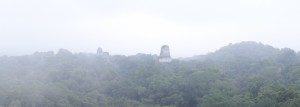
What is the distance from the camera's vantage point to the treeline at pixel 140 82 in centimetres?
3145

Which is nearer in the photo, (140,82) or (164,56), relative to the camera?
(140,82)

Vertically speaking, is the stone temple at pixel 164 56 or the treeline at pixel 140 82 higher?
the stone temple at pixel 164 56

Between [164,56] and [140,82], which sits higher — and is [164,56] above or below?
above

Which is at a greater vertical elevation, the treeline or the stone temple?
the stone temple

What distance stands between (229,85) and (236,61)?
11.3 metres

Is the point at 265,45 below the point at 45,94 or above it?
above

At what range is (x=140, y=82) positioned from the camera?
1601 inches

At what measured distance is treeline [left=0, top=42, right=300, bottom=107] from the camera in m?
31.5

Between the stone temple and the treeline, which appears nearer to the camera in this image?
the treeline

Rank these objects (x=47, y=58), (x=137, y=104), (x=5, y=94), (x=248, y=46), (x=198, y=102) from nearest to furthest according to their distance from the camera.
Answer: (x=5, y=94)
(x=137, y=104)
(x=198, y=102)
(x=47, y=58)
(x=248, y=46)

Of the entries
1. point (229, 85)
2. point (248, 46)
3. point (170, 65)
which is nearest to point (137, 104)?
point (229, 85)

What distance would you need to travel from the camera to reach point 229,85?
36.8 metres

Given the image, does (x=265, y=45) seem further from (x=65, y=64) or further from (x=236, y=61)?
(x=65, y=64)

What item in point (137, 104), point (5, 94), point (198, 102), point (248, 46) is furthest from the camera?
point (248, 46)
